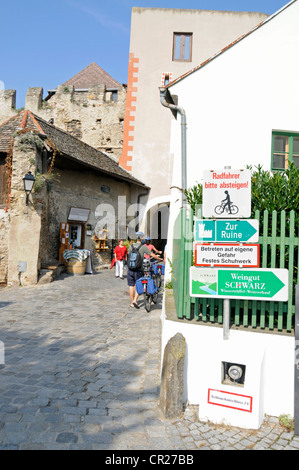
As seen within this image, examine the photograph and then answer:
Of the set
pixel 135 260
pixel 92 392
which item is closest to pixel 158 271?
pixel 135 260

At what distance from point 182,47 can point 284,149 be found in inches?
501

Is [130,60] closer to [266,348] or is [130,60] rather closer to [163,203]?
[163,203]

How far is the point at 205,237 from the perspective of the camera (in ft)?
12.0

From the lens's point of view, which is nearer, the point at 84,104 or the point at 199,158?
the point at 199,158

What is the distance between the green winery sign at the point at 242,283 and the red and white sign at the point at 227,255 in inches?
2.6

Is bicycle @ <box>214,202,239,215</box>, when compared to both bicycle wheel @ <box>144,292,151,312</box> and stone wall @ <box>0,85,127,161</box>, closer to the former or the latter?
bicycle wheel @ <box>144,292,151,312</box>

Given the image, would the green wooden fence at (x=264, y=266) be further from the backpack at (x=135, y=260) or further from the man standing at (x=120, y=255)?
the man standing at (x=120, y=255)

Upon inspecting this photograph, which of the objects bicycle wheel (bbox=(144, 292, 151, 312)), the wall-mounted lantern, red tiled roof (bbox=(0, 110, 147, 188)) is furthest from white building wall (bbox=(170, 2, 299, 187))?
red tiled roof (bbox=(0, 110, 147, 188))

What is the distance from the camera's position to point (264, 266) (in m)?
3.57

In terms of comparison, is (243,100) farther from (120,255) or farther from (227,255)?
(120,255)

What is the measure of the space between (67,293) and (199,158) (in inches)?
204

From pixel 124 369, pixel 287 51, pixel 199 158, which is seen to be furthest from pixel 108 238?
pixel 124 369

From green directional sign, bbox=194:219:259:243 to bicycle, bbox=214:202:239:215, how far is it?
0.09 metres

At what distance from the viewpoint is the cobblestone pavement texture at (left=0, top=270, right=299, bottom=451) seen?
9.78 ft
